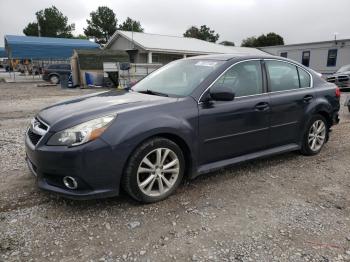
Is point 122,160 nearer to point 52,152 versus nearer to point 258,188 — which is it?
point 52,152

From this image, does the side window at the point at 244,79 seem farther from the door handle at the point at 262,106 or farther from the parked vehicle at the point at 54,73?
the parked vehicle at the point at 54,73

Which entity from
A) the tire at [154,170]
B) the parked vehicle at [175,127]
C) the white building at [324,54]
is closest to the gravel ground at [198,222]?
the tire at [154,170]

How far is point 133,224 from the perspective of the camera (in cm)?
303

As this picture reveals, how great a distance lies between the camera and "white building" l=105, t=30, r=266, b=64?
28.4 m

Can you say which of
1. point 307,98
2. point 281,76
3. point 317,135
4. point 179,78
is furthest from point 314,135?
point 179,78

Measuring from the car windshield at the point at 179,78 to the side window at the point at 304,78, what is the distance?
1528 mm

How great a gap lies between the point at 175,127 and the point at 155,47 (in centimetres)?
2575

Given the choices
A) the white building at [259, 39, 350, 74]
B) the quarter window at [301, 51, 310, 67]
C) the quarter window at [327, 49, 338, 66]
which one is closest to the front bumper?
the white building at [259, 39, 350, 74]

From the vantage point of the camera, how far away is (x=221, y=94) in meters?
3.57

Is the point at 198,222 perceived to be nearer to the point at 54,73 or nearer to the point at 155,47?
the point at 54,73

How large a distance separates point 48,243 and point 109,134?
3.49 ft

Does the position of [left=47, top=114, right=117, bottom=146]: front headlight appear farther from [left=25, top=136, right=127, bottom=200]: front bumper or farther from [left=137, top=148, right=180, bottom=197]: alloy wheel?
[left=137, top=148, right=180, bottom=197]: alloy wheel

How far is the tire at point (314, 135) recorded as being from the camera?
4883 millimetres

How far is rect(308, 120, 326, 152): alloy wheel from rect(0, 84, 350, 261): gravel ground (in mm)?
728
